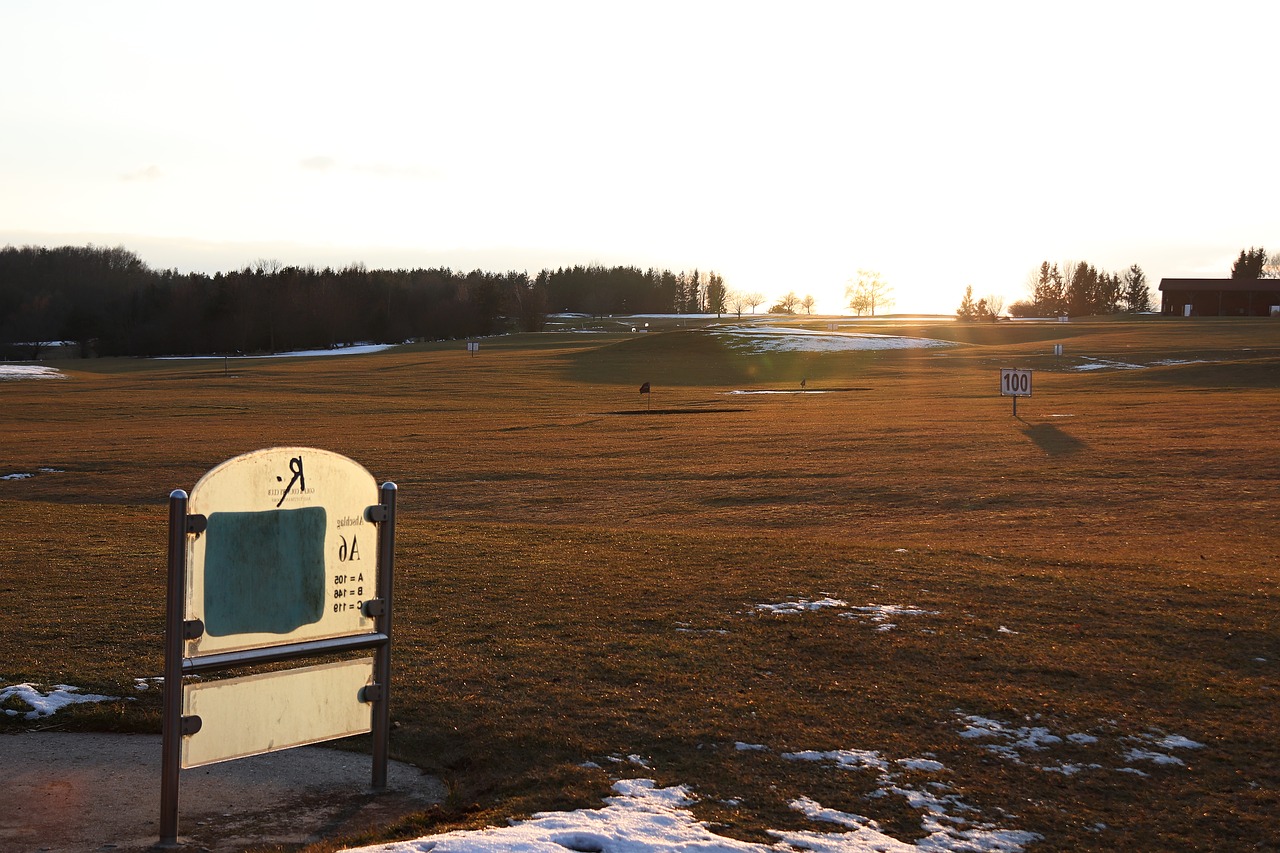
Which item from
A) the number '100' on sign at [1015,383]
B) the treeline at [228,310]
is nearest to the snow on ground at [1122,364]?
the number '100' on sign at [1015,383]

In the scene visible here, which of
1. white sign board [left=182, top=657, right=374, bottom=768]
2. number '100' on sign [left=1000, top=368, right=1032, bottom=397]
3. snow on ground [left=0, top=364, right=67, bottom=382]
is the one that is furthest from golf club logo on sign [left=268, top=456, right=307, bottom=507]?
snow on ground [left=0, top=364, right=67, bottom=382]

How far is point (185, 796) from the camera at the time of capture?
19.4ft

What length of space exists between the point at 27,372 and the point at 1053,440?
7345 centimetres

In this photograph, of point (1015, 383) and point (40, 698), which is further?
point (1015, 383)

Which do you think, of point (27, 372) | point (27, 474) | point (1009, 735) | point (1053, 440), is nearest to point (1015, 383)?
point (1053, 440)

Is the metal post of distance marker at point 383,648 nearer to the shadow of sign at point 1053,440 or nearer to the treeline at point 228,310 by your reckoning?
the shadow of sign at point 1053,440

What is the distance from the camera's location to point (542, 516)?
59.5 ft

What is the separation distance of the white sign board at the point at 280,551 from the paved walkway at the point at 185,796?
88 cm

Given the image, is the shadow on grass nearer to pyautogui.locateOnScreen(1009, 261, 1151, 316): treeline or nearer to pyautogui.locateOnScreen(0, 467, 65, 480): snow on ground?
pyautogui.locateOnScreen(0, 467, 65, 480): snow on ground

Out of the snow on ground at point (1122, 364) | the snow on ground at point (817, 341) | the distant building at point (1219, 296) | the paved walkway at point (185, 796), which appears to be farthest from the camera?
the distant building at point (1219, 296)

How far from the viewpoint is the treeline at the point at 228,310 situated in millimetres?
130500

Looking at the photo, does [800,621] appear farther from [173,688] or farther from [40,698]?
[40,698]

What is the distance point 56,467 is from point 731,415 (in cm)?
2385

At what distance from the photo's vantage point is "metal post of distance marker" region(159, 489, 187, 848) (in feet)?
17.0
